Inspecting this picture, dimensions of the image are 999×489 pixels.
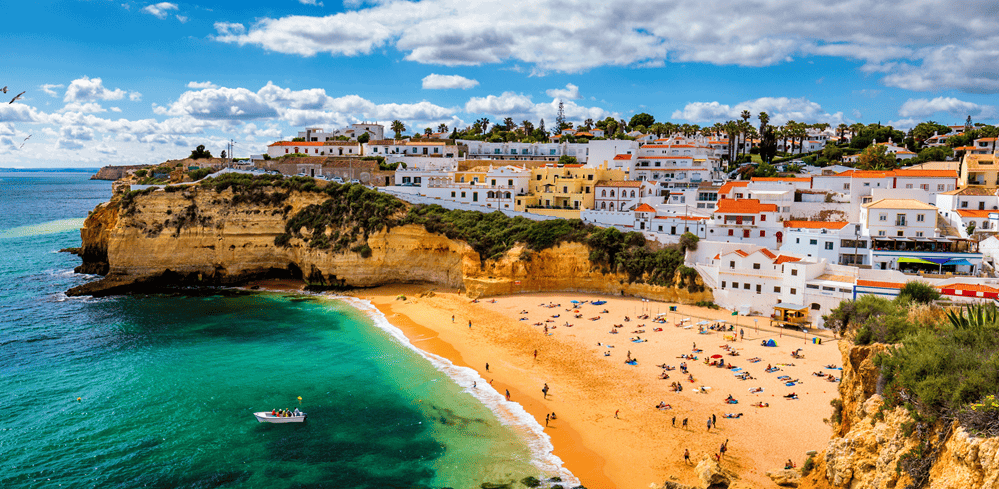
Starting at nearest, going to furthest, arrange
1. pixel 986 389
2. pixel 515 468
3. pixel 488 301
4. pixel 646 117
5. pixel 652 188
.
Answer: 1. pixel 986 389
2. pixel 515 468
3. pixel 488 301
4. pixel 652 188
5. pixel 646 117

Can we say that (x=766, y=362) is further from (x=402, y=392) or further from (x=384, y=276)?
(x=384, y=276)

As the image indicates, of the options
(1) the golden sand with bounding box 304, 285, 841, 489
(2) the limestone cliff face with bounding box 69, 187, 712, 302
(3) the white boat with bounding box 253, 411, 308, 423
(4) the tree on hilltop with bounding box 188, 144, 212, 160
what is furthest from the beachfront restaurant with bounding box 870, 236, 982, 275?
(4) the tree on hilltop with bounding box 188, 144, 212, 160

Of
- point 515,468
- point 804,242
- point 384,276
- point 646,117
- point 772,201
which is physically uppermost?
point 646,117

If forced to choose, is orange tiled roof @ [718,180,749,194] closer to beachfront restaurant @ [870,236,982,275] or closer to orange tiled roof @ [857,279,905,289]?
beachfront restaurant @ [870,236,982,275]

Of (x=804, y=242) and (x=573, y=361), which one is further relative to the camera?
(x=804, y=242)

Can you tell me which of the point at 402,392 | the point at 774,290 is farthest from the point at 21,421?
the point at 774,290

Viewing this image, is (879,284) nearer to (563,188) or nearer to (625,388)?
(625,388)

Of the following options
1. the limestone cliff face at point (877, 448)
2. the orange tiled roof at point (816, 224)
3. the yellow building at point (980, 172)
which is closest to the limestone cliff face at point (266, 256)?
the orange tiled roof at point (816, 224)
